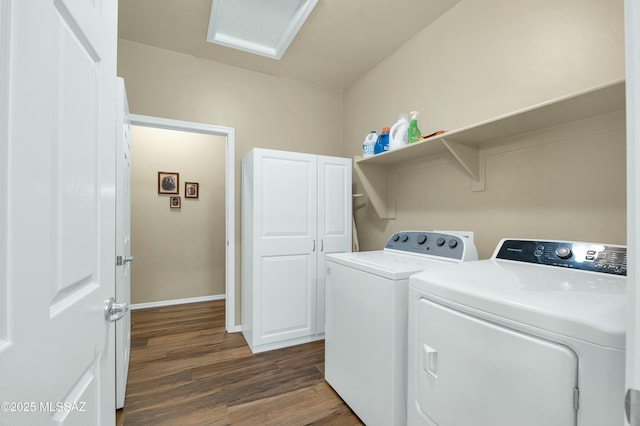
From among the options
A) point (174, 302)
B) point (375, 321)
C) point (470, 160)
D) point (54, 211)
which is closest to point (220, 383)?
point (375, 321)

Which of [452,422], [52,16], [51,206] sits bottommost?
[452,422]

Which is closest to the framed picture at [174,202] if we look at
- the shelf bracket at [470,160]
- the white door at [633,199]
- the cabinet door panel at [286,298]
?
the cabinet door panel at [286,298]

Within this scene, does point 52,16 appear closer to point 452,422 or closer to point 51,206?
point 51,206

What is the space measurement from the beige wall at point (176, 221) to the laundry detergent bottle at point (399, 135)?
8.82 feet

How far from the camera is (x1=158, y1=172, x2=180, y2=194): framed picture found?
3.64m

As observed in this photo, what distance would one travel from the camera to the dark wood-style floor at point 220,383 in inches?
63.2

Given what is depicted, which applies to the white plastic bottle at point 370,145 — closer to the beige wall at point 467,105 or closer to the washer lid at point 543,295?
the beige wall at point 467,105

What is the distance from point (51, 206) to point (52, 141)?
0.39 ft

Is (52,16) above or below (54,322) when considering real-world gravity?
above

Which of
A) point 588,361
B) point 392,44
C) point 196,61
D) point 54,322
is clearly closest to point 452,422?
point 588,361

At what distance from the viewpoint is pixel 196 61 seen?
105 inches

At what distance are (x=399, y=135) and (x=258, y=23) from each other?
141 centimetres

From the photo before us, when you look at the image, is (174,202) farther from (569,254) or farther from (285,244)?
(569,254)

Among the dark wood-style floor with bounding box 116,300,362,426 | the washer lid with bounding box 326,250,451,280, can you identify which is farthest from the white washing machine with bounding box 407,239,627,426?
the dark wood-style floor with bounding box 116,300,362,426
